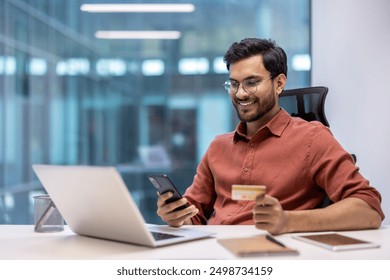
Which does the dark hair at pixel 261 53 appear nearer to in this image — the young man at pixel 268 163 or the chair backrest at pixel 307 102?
the young man at pixel 268 163

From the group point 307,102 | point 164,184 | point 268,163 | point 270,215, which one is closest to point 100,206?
point 164,184

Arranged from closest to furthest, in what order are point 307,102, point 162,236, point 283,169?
point 162,236 → point 283,169 → point 307,102

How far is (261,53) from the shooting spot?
6.39 feet

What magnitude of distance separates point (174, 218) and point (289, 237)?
0.39m

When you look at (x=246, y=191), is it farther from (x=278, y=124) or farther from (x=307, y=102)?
(x=307, y=102)

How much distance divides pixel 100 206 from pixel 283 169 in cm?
83

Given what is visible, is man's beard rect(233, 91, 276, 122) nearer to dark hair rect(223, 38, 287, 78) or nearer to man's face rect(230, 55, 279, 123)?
man's face rect(230, 55, 279, 123)

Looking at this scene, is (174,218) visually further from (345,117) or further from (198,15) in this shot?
(198,15)

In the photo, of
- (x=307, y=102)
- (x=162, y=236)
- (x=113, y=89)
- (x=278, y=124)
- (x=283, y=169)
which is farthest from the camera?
(x=113, y=89)

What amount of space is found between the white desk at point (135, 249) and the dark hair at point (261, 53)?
0.77 metres

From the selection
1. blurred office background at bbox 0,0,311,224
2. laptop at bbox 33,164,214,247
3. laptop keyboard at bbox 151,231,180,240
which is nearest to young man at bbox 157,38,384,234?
laptop keyboard at bbox 151,231,180,240

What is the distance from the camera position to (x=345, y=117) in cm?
295

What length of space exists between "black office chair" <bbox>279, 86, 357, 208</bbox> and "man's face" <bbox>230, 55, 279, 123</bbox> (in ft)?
0.91
